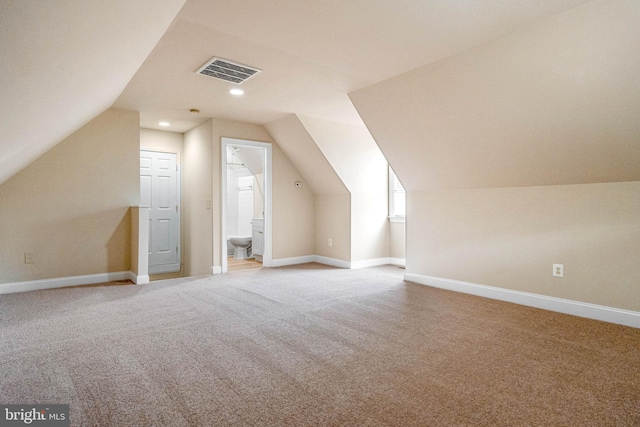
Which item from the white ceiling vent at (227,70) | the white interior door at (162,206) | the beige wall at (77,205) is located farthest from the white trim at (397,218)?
the beige wall at (77,205)

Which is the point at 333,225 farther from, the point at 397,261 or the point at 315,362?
the point at 315,362

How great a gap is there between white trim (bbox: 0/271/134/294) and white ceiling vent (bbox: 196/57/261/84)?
289 cm

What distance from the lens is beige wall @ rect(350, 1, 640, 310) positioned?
2389 millimetres

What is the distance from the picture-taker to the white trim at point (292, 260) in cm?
580

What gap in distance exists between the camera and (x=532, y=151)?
3176 millimetres

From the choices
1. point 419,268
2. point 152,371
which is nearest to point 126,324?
point 152,371

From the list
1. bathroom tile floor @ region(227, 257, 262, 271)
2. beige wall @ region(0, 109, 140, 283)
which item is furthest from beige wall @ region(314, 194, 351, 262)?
beige wall @ region(0, 109, 140, 283)

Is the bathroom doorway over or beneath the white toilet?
over

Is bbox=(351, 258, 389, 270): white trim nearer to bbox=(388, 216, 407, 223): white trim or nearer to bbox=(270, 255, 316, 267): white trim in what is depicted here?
bbox=(388, 216, 407, 223): white trim

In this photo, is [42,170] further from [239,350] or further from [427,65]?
[427,65]

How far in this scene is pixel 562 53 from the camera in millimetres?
2402

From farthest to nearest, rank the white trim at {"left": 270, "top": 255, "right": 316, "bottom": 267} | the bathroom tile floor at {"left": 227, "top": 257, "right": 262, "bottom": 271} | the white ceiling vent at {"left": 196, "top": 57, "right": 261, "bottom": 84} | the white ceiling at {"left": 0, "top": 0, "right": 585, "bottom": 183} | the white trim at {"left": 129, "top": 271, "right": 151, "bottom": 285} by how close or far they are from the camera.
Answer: the bathroom tile floor at {"left": 227, "top": 257, "right": 262, "bottom": 271} → the white trim at {"left": 270, "top": 255, "right": 316, "bottom": 267} → the white trim at {"left": 129, "top": 271, "right": 151, "bottom": 285} → the white ceiling vent at {"left": 196, "top": 57, "right": 261, "bottom": 84} → the white ceiling at {"left": 0, "top": 0, "right": 585, "bottom": 183}

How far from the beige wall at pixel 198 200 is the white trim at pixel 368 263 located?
228 cm

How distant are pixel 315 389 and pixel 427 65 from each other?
2772 mm
